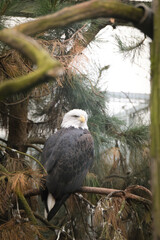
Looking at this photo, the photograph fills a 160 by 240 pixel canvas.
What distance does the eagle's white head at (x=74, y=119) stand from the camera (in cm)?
159

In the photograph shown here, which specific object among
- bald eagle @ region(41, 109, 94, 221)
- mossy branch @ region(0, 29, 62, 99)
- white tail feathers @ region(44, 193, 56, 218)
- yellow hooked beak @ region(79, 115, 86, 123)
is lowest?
white tail feathers @ region(44, 193, 56, 218)

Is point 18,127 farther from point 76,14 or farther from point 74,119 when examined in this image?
point 76,14

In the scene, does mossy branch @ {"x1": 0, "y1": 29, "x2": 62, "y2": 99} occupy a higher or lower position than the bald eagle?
higher

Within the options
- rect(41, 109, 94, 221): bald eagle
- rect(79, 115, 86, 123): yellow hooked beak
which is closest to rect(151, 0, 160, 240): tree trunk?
rect(41, 109, 94, 221): bald eagle

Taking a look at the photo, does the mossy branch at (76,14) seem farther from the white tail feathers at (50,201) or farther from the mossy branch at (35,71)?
the white tail feathers at (50,201)

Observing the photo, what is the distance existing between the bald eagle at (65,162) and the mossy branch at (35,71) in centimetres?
111

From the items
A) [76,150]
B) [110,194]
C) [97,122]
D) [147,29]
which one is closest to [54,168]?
[76,150]

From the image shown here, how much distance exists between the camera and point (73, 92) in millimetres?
1649

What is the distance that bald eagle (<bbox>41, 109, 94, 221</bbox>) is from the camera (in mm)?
1386

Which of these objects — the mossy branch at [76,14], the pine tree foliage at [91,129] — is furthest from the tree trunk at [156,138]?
the pine tree foliage at [91,129]

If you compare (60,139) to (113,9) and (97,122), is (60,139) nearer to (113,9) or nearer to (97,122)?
(97,122)

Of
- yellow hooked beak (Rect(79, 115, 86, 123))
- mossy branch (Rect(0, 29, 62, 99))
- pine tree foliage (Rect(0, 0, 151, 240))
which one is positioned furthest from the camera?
yellow hooked beak (Rect(79, 115, 86, 123))

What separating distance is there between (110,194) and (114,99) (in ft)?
3.63

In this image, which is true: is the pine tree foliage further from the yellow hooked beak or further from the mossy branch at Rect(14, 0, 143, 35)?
the mossy branch at Rect(14, 0, 143, 35)
